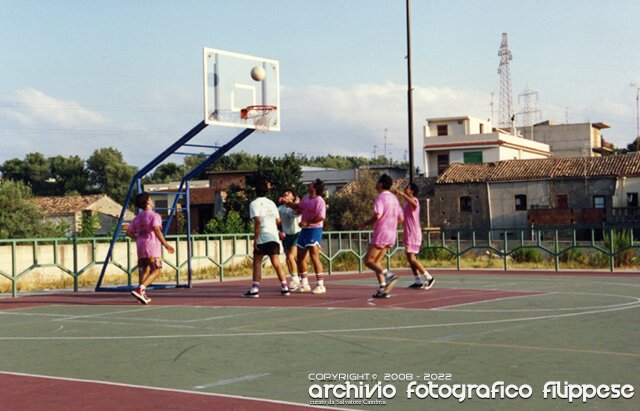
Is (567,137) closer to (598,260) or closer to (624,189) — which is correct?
(624,189)

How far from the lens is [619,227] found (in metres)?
25.3

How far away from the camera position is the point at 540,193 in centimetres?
6438

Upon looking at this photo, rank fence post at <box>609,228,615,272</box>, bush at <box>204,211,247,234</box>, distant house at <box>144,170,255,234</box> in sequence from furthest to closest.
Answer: distant house at <box>144,170,255,234</box> → bush at <box>204,211,247,234</box> → fence post at <box>609,228,615,272</box>

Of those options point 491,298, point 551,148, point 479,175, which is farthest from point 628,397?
point 551,148

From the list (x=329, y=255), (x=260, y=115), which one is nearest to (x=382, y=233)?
(x=260, y=115)

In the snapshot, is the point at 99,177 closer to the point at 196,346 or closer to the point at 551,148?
the point at 551,148

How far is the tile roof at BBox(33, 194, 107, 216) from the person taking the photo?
77875 mm

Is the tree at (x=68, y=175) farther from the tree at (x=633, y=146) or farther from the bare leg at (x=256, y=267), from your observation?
the bare leg at (x=256, y=267)

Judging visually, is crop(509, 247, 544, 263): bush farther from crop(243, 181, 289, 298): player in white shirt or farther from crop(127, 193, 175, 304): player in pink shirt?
crop(127, 193, 175, 304): player in pink shirt

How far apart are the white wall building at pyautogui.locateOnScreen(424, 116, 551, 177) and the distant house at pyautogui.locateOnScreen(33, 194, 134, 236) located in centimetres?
2823

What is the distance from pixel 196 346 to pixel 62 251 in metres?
15.6

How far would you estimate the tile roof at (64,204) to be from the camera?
77.9 metres

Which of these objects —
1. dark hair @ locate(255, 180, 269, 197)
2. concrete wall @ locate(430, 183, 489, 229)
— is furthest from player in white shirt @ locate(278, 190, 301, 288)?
concrete wall @ locate(430, 183, 489, 229)

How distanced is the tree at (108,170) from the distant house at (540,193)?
46.8 metres
